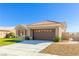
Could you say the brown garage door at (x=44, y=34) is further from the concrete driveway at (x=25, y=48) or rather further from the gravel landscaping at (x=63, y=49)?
the gravel landscaping at (x=63, y=49)

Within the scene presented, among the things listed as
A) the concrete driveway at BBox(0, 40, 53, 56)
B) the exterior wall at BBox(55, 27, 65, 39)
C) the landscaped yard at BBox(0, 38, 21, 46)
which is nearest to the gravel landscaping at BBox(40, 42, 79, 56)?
the concrete driveway at BBox(0, 40, 53, 56)

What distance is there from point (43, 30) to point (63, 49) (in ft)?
7.27

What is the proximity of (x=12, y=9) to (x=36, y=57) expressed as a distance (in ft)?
11.2

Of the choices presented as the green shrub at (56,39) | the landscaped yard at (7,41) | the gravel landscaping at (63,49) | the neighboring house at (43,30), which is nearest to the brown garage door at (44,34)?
the neighboring house at (43,30)

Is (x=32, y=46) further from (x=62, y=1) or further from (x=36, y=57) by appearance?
(x=62, y=1)

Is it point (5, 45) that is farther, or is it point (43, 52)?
point (5, 45)

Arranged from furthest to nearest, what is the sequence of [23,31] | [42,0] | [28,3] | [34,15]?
[23,31] → [34,15] → [28,3] → [42,0]

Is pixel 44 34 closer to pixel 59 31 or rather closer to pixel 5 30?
pixel 59 31

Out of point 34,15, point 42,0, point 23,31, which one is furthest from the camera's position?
point 23,31

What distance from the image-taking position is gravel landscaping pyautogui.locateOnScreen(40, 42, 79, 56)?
10422mm

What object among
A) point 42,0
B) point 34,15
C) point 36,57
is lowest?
point 36,57

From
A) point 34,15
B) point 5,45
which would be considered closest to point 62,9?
point 34,15

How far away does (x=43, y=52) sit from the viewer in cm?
1053

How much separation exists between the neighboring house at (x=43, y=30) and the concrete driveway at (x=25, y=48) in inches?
16.1
